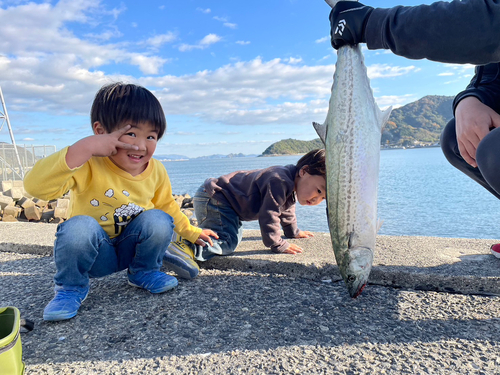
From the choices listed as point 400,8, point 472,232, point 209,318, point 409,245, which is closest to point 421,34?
point 400,8

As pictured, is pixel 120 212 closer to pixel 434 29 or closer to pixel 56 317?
pixel 56 317

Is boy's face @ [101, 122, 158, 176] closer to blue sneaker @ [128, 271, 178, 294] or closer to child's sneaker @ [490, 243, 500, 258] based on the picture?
blue sneaker @ [128, 271, 178, 294]

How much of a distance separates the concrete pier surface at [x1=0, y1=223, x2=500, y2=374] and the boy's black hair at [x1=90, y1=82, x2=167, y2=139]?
115 cm

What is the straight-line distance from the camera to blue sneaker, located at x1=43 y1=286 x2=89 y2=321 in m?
2.01

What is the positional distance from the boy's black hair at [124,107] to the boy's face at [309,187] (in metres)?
1.48

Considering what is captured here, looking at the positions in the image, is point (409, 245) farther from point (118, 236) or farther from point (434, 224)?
point (434, 224)

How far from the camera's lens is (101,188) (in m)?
2.36

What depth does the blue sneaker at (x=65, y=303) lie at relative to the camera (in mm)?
2010

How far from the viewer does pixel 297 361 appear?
5.18ft

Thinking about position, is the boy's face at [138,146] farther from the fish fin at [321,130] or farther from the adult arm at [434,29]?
the adult arm at [434,29]

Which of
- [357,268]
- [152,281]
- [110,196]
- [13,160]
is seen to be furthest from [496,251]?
[13,160]

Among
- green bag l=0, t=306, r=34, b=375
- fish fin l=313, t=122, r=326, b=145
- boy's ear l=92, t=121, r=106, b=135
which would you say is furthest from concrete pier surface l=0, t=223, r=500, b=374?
boy's ear l=92, t=121, r=106, b=135

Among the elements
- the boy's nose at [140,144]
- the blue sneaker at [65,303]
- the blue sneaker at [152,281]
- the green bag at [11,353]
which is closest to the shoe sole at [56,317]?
the blue sneaker at [65,303]

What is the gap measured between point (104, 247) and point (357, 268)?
1.61 m
